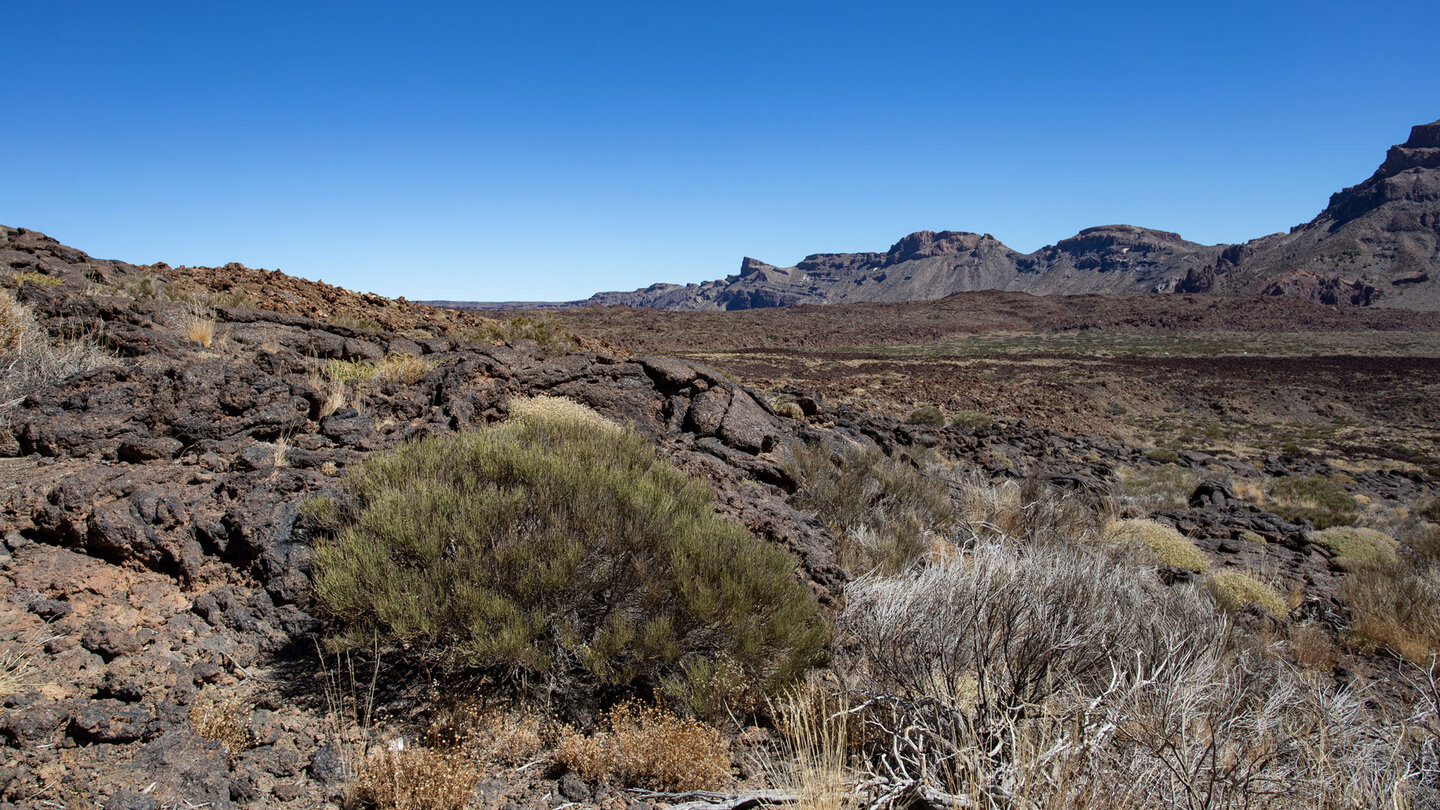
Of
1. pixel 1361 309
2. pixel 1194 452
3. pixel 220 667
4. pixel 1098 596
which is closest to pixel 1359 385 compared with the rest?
pixel 1194 452

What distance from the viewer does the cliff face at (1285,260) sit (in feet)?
288

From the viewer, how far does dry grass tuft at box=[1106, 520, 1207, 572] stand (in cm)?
731

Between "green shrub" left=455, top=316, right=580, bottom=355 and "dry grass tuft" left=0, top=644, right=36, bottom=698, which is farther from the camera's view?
"green shrub" left=455, top=316, right=580, bottom=355

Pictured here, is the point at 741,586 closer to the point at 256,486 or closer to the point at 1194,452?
the point at 256,486

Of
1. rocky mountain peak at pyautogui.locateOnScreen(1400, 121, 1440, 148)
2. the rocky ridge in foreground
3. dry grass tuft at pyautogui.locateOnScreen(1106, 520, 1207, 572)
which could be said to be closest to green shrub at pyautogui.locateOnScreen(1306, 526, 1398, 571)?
the rocky ridge in foreground

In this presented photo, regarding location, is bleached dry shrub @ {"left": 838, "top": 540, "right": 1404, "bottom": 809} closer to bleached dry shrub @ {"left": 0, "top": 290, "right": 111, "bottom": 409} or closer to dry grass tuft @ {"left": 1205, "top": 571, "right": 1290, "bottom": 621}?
dry grass tuft @ {"left": 1205, "top": 571, "right": 1290, "bottom": 621}

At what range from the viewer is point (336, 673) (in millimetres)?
3170

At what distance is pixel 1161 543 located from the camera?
7691 millimetres

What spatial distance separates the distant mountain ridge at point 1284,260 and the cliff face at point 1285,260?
193 millimetres

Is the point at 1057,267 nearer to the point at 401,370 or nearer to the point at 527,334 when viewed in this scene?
the point at 527,334

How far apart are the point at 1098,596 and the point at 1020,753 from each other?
6.47ft

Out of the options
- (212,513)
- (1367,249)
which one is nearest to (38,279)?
(212,513)

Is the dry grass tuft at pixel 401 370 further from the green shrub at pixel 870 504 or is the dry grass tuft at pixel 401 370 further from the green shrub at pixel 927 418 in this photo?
the green shrub at pixel 927 418

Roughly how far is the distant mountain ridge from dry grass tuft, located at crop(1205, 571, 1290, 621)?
105188 mm
